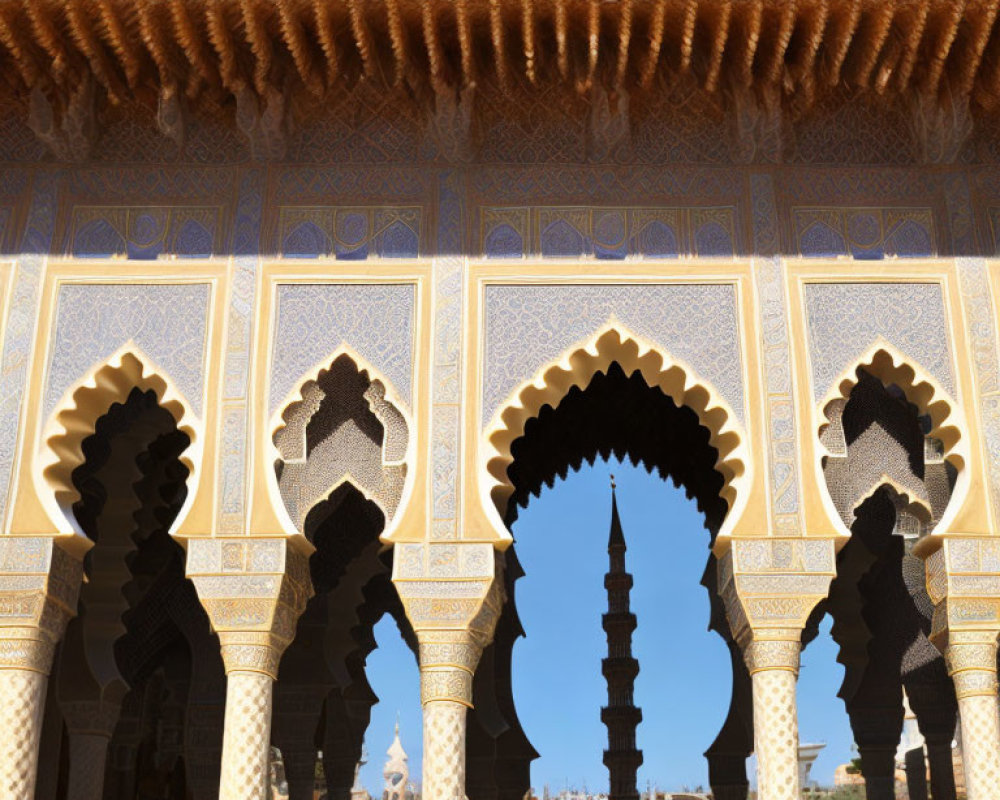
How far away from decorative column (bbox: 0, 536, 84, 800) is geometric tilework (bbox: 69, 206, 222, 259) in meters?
1.71

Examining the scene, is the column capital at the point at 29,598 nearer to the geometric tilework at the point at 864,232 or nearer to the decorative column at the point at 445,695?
the decorative column at the point at 445,695

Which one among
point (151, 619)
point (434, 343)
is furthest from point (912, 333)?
point (151, 619)

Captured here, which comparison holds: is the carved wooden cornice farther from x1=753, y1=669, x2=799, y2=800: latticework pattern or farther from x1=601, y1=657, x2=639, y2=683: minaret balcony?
x1=601, y1=657, x2=639, y2=683: minaret balcony

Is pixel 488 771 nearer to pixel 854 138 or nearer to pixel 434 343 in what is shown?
pixel 434 343

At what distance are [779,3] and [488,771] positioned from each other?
21.5 feet

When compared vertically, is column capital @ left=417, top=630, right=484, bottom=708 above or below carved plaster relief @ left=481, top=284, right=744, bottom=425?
below

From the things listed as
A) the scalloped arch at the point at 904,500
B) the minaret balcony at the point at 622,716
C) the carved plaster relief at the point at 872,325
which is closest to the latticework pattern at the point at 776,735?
the scalloped arch at the point at 904,500

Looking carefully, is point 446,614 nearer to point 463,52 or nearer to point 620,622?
point 463,52

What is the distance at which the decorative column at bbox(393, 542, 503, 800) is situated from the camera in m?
6.79

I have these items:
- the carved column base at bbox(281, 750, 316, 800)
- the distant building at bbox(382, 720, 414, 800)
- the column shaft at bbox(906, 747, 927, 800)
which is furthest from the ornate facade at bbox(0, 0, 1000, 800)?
the distant building at bbox(382, 720, 414, 800)

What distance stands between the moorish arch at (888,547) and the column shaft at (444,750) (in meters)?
2.27

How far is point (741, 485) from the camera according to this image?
700 cm

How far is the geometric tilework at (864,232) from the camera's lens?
753 cm

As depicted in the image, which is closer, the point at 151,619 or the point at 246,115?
the point at 246,115
